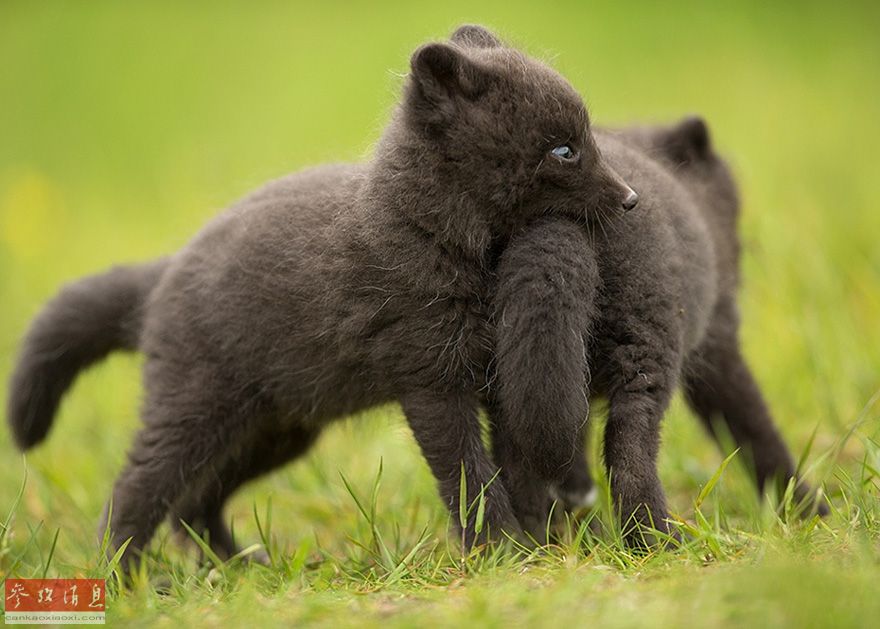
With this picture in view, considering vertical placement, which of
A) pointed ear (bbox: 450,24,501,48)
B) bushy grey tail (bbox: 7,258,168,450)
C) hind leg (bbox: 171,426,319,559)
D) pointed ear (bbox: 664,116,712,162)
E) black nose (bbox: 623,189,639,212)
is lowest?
hind leg (bbox: 171,426,319,559)

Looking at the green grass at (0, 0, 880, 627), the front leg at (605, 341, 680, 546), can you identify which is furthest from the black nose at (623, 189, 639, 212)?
the green grass at (0, 0, 880, 627)

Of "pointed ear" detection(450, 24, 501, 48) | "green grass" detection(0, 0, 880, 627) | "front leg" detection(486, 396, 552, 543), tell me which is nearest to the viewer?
"green grass" detection(0, 0, 880, 627)

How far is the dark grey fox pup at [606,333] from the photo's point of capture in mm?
3797

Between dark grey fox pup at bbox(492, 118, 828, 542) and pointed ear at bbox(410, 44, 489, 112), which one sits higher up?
pointed ear at bbox(410, 44, 489, 112)

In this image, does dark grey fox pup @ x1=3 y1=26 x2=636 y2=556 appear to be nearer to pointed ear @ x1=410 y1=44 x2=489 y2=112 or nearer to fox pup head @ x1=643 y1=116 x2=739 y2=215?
pointed ear @ x1=410 y1=44 x2=489 y2=112

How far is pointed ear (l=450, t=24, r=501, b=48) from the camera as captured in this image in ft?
14.8

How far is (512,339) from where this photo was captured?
3.84 meters

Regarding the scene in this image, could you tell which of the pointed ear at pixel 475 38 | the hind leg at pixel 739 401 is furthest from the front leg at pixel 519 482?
the pointed ear at pixel 475 38

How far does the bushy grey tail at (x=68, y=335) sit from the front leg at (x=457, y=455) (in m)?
1.77

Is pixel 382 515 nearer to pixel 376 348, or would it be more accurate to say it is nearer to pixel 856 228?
pixel 376 348

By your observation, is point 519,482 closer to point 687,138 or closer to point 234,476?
point 234,476

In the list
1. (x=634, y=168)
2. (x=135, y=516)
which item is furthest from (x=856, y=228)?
(x=135, y=516)

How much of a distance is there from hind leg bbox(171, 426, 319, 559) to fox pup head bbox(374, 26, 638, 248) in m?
1.72

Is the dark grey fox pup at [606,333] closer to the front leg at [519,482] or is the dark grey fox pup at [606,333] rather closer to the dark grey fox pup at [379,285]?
the front leg at [519,482]
